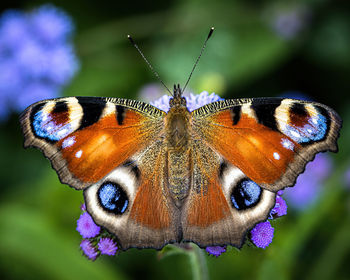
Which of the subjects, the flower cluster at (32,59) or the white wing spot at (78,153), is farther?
the flower cluster at (32,59)

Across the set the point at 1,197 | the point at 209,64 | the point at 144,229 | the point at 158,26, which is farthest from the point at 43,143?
the point at 158,26

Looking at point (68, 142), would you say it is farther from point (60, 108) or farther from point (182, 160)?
point (182, 160)

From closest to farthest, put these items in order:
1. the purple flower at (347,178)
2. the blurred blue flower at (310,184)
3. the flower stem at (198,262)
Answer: the flower stem at (198,262), the purple flower at (347,178), the blurred blue flower at (310,184)

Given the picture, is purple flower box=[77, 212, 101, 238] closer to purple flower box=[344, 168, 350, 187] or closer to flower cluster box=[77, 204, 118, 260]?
flower cluster box=[77, 204, 118, 260]

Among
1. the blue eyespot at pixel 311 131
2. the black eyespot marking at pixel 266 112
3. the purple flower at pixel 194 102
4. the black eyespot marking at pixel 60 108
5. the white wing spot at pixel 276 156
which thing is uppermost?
the black eyespot marking at pixel 60 108

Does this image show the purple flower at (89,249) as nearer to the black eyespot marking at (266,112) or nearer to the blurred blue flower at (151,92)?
the black eyespot marking at (266,112)

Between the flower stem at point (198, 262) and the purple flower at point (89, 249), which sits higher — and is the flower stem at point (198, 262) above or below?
below

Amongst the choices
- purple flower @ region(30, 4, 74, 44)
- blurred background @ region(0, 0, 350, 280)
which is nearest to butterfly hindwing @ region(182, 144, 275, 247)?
blurred background @ region(0, 0, 350, 280)

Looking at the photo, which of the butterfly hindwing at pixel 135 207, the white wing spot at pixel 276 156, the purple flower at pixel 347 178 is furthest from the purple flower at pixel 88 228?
the purple flower at pixel 347 178

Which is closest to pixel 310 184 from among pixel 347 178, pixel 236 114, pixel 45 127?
pixel 347 178
